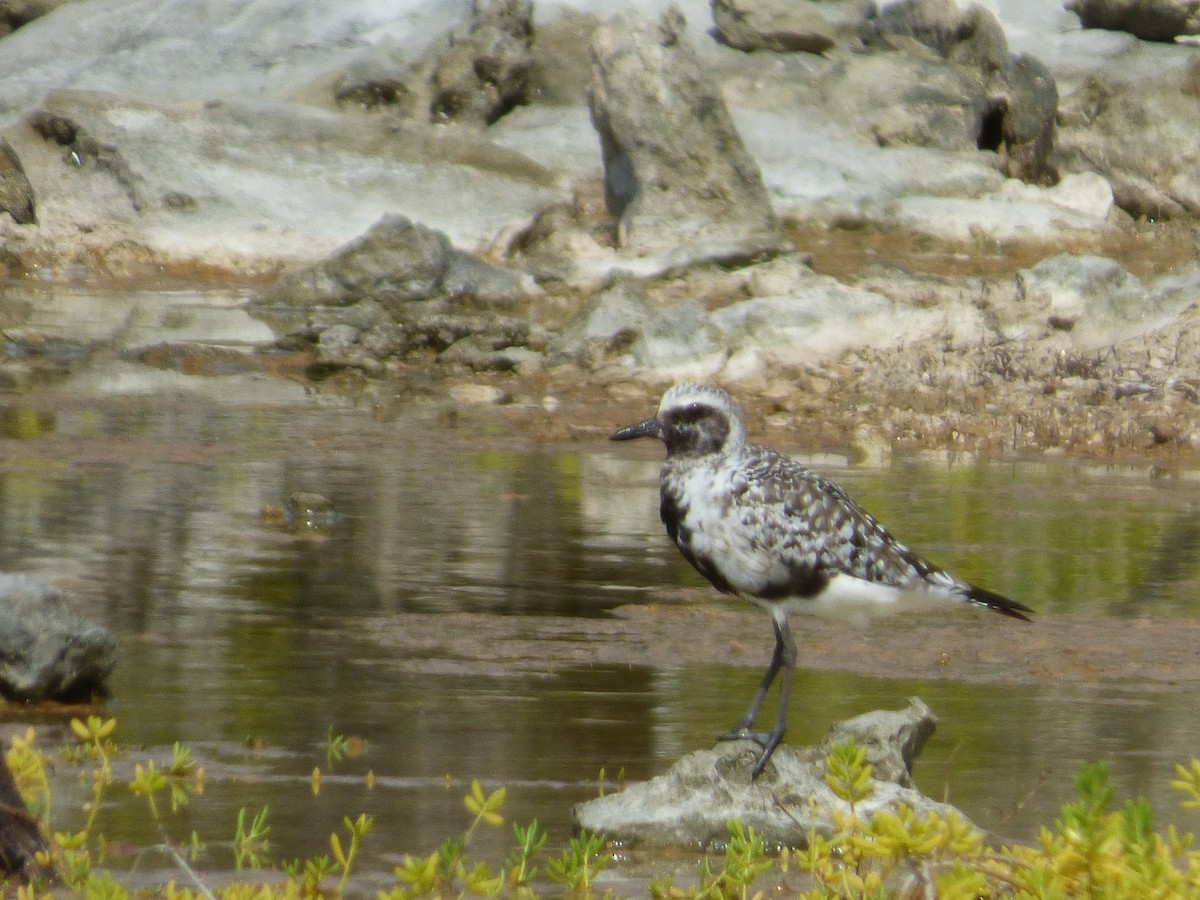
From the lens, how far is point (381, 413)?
17500mm

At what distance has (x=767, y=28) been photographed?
1374 inches

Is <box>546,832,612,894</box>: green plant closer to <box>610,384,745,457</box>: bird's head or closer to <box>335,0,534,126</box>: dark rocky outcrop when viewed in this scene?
<box>610,384,745,457</box>: bird's head

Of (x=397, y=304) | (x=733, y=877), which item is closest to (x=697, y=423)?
(x=733, y=877)

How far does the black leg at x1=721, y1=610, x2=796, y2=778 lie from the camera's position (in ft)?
21.0

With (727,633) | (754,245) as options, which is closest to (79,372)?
(754,245)

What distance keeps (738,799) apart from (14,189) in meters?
23.7

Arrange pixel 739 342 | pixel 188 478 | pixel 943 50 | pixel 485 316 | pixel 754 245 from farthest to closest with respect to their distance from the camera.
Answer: pixel 943 50
pixel 754 245
pixel 485 316
pixel 739 342
pixel 188 478

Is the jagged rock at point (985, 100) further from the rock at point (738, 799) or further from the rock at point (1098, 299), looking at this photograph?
the rock at point (738, 799)

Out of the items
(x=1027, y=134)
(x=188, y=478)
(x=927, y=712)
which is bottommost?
(x=1027, y=134)

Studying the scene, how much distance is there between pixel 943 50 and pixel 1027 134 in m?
3.26

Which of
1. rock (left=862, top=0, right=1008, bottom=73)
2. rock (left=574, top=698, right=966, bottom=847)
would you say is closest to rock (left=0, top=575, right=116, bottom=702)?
rock (left=574, top=698, right=966, bottom=847)

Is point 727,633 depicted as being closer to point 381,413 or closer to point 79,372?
point 381,413

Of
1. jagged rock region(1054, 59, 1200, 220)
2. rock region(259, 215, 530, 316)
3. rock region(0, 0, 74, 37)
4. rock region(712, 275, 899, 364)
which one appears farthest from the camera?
rock region(0, 0, 74, 37)

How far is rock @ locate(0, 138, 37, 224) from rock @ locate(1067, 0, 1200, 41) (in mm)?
20287
